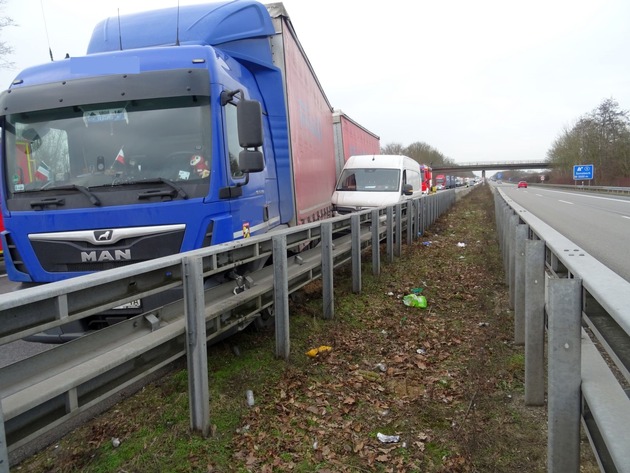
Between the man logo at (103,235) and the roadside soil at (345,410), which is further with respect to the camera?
the man logo at (103,235)

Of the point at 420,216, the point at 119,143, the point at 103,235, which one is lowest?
the point at 420,216

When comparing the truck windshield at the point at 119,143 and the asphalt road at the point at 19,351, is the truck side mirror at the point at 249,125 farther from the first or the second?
the asphalt road at the point at 19,351

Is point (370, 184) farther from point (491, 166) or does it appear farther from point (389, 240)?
point (491, 166)

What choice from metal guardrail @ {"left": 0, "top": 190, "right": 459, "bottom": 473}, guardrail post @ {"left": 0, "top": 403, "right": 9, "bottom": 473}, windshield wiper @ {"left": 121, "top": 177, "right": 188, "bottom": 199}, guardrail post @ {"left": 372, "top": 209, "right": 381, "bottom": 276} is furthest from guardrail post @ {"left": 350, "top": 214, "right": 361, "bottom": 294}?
guardrail post @ {"left": 0, "top": 403, "right": 9, "bottom": 473}

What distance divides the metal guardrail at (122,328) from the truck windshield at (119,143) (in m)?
1.15

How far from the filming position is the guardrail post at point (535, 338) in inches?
134

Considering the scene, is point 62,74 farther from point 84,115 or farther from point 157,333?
point 157,333

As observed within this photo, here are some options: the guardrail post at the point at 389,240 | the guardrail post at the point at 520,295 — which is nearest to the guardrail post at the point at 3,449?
the guardrail post at the point at 520,295

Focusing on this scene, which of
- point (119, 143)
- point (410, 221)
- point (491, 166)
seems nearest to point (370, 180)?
point (410, 221)

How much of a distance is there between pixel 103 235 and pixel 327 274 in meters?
2.60

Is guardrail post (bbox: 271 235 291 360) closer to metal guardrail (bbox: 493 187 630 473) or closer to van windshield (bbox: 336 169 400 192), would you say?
metal guardrail (bbox: 493 187 630 473)

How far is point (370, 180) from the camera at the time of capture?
13203 millimetres

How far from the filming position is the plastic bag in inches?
251

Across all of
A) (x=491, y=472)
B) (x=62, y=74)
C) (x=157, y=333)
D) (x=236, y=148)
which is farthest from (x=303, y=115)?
(x=491, y=472)
